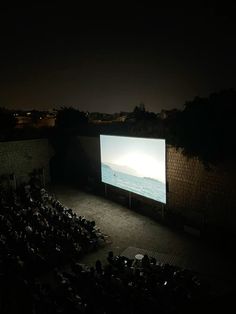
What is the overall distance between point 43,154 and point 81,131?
2.45 meters

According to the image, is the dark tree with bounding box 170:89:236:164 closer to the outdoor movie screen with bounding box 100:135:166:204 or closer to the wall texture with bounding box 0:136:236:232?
the wall texture with bounding box 0:136:236:232

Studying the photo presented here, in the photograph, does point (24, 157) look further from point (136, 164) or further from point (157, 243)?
point (157, 243)

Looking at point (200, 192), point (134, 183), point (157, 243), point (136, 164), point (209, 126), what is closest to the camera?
point (209, 126)

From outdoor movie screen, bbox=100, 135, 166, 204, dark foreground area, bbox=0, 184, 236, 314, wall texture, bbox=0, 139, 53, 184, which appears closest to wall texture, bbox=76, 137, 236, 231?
outdoor movie screen, bbox=100, 135, 166, 204

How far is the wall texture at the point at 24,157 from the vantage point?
14.1 meters

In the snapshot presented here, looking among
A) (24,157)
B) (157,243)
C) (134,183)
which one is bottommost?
(157,243)

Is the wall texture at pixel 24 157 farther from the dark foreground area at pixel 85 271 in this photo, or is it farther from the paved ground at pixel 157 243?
the paved ground at pixel 157 243

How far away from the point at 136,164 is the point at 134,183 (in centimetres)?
76

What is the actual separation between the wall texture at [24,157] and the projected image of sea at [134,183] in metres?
4.46

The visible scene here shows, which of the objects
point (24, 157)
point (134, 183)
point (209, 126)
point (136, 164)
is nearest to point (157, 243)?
point (134, 183)

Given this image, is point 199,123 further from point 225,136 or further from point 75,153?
point 75,153

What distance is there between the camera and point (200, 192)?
348 inches

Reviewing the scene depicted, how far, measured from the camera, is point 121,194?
40.6 feet

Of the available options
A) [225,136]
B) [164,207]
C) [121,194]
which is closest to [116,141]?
[121,194]
